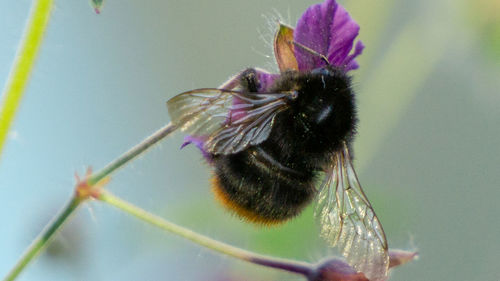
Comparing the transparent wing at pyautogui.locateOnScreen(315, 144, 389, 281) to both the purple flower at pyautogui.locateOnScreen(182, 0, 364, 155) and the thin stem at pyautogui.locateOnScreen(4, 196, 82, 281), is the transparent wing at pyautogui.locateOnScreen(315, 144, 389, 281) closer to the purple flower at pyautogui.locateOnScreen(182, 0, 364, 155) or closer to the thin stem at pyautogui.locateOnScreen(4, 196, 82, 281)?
the purple flower at pyautogui.locateOnScreen(182, 0, 364, 155)

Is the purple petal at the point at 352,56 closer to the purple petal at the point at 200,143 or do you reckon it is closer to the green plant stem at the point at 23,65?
the purple petal at the point at 200,143

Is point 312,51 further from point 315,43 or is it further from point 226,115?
point 226,115

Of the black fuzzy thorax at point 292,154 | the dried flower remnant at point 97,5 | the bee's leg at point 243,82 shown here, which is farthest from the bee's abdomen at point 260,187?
the dried flower remnant at point 97,5

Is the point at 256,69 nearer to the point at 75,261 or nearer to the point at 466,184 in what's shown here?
the point at 75,261

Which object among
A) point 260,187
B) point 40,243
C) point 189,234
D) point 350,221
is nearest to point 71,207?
point 40,243

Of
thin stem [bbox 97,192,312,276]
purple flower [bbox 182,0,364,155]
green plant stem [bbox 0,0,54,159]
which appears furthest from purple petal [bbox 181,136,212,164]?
green plant stem [bbox 0,0,54,159]

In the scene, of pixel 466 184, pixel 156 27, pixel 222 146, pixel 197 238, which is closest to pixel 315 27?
pixel 222 146
